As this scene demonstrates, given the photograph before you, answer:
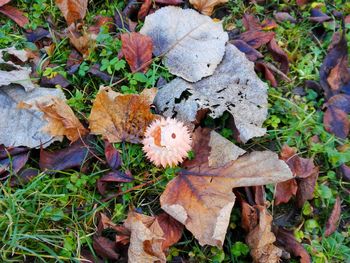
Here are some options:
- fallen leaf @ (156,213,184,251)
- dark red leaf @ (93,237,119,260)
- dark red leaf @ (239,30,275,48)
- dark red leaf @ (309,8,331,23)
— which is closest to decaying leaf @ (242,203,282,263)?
fallen leaf @ (156,213,184,251)

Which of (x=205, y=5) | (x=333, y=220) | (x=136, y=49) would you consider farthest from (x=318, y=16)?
(x=333, y=220)

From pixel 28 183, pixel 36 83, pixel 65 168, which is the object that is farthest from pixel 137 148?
pixel 36 83

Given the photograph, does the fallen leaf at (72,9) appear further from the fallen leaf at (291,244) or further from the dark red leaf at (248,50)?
the fallen leaf at (291,244)

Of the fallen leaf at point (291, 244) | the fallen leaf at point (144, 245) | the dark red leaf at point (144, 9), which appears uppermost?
the dark red leaf at point (144, 9)

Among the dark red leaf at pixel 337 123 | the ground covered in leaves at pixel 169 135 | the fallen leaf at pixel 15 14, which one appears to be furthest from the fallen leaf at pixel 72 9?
the dark red leaf at pixel 337 123

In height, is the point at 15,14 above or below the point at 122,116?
above

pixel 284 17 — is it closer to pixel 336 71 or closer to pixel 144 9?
pixel 336 71
